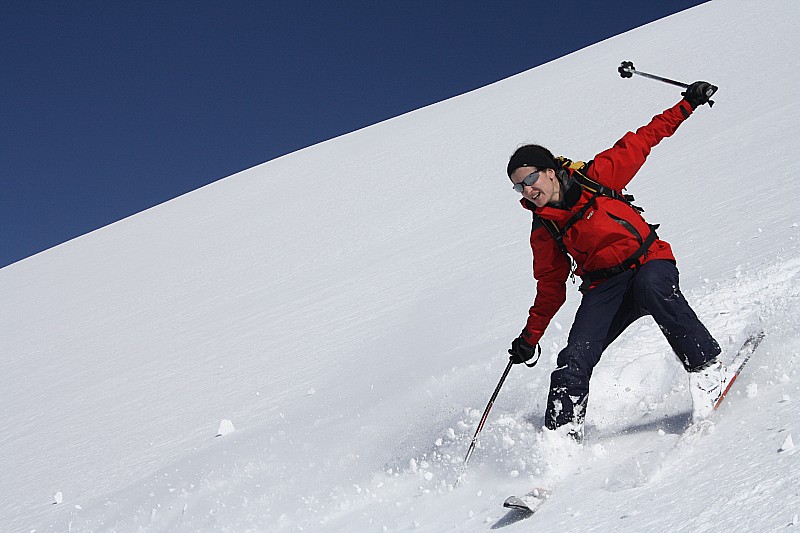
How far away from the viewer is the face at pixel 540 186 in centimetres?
271

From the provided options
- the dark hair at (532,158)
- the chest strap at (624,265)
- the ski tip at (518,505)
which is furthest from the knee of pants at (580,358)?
the dark hair at (532,158)

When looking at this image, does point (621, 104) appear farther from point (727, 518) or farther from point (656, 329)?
point (727, 518)

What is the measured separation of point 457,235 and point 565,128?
16.3ft

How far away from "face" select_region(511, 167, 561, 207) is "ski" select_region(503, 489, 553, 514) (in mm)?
1028

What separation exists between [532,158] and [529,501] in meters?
1.21

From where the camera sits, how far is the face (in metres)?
2.71

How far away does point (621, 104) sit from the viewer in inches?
533

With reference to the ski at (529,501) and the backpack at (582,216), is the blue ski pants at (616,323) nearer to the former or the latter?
the backpack at (582,216)

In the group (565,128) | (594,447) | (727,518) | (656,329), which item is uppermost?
(565,128)

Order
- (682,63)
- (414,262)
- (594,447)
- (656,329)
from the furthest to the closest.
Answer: (682,63), (414,262), (656,329), (594,447)

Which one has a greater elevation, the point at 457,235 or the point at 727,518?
the point at 457,235

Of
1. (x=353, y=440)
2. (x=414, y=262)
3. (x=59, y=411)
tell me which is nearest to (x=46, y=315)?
(x=59, y=411)

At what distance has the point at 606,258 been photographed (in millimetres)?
2732

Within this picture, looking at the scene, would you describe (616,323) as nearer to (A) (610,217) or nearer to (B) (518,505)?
(A) (610,217)
